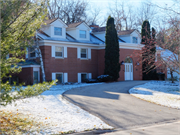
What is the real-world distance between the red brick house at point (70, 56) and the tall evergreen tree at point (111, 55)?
1.49 meters

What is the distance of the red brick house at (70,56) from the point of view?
23.3m

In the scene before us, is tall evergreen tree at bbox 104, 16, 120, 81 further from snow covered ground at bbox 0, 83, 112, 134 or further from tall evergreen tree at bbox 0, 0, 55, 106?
tall evergreen tree at bbox 0, 0, 55, 106

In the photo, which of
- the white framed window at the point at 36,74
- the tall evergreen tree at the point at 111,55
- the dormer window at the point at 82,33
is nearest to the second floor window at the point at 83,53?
the dormer window at the point at 82,33

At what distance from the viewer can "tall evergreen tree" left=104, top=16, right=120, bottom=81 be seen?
82.0 feet

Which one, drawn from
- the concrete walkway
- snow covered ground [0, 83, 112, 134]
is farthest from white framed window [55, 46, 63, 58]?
snow covered ground [0, 83, 112, 134]

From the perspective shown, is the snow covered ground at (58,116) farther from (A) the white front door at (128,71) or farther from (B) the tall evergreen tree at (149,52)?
(A) the white front door at (128,71)

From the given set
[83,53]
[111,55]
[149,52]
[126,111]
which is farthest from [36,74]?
[126,111]

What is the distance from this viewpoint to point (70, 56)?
81.9 ft

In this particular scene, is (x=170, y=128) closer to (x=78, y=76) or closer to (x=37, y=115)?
(x=37, y=115)

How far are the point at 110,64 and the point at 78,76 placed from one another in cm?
369

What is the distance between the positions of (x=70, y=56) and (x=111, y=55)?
4314 millimetres

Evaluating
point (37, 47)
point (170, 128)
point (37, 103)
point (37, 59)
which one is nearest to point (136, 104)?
point (170, 128)

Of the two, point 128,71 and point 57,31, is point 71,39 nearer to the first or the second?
point 57,31

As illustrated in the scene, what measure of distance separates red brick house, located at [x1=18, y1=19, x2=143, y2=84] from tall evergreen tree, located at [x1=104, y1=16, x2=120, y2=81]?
149 centimetres
